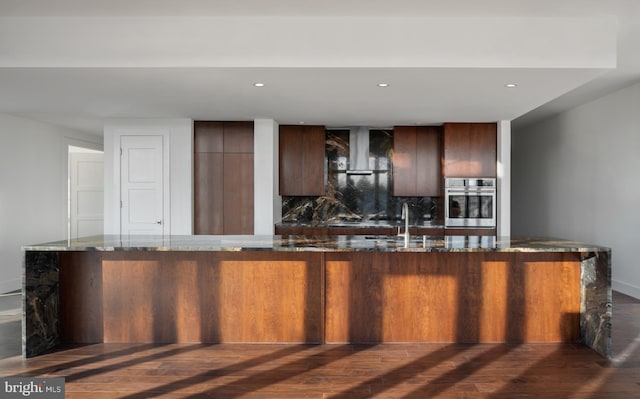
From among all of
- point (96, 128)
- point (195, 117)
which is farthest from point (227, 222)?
point (96, 128)

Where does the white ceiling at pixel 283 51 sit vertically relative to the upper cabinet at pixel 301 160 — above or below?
above

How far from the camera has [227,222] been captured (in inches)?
258

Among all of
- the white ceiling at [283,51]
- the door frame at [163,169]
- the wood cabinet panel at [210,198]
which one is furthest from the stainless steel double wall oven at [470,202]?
the door frame at [163,169]

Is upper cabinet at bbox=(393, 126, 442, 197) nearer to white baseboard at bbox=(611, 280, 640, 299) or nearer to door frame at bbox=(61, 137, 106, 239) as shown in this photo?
white baseboard at bbox=(611, 280, 640, 299)

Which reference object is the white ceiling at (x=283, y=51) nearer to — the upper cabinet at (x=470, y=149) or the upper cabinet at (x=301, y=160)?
the upper cabinet at (x=470, y=149)

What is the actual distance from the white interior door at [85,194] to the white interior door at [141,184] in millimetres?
3123

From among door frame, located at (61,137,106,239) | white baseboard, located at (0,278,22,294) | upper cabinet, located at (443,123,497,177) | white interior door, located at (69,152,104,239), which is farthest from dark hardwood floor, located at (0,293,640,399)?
white interior door, located at (69,152,104,239)

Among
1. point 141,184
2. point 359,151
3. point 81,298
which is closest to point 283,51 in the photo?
point 81,298

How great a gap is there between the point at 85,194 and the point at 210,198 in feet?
12.6

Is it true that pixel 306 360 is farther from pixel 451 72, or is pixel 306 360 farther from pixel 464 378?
pixel 451 72

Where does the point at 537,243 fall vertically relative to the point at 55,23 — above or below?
below

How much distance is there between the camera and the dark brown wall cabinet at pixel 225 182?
258 inches

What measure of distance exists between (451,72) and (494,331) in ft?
6.91

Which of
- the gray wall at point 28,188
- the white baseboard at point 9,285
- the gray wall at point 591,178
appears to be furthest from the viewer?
the gray wall at point 28,188
